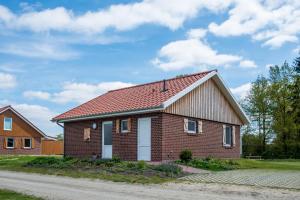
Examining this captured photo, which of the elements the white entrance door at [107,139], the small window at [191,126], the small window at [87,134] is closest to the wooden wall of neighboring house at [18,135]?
the small window at [87,134]

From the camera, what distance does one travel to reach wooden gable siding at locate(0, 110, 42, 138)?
156 feet

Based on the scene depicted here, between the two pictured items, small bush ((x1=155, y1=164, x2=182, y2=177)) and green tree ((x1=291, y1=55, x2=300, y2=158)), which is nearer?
small bush ((x1=155, y1=164, x2=182, y2=177))

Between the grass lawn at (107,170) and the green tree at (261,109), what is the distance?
1327 inches

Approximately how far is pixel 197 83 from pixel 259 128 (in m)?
30.0

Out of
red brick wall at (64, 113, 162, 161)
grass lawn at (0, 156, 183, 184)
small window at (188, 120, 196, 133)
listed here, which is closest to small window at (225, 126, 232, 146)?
small window at (188, 120, 196, 133)

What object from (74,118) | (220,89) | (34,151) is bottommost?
(34,151)

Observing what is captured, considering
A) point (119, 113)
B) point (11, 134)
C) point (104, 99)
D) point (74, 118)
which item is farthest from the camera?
point (11, 134)

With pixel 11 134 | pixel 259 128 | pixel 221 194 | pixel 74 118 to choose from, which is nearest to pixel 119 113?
pixel 74 118

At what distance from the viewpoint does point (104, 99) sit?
28.3 m

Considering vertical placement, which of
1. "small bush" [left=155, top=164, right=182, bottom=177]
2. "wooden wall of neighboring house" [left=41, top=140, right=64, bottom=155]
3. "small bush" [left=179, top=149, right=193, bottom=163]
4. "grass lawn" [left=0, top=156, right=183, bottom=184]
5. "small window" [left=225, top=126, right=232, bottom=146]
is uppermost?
"small window" [left=225, top=126, right=232, bottom=146]

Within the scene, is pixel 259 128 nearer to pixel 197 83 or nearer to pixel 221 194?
pixel 197 83

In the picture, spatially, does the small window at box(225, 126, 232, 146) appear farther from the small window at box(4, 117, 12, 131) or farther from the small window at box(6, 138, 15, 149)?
the small window at box(4, 117, 12, 131)

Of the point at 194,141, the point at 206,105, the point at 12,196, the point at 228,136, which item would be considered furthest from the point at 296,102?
the point at 12,196

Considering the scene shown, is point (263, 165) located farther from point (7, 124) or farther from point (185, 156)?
point (7, 124)
